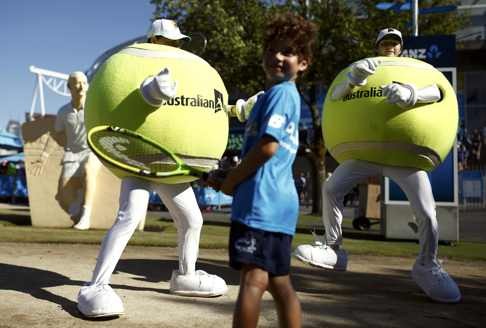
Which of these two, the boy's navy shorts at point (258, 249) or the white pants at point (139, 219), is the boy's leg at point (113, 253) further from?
the boy's navy shorts at point (258, 249)

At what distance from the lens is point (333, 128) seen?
5055 mm

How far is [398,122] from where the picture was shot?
4.58 m

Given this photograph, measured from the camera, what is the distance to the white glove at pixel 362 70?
176 inches

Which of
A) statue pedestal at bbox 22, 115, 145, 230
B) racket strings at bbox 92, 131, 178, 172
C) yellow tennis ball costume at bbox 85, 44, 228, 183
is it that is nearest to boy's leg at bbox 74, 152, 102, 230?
statue pedestal at bbox 22, 115, 145, 230

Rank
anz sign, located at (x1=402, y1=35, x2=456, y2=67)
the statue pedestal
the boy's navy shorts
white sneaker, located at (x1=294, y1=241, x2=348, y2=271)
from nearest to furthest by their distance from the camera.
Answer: the boy's navy shorts, white sneaker, located at (x1=294, y1=241, x2=348, y2=271), the statue pedestal, anz sign, located at (x1=402, y1=35, x2=456, y2=67)

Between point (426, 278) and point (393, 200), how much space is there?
5.10 meters

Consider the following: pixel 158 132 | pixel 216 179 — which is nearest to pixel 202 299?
pixel 158 132

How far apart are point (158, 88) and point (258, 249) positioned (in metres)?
1.51

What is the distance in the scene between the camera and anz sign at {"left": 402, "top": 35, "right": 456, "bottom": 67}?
30.5ft

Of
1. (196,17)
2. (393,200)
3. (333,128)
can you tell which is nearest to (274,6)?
(196,17)

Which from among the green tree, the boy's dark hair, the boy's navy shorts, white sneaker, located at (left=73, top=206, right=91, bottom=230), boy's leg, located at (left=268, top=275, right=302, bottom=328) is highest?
the green tree

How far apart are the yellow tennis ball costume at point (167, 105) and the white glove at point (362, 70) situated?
1196 mm

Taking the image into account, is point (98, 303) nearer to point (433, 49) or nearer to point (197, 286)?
point (197, 286)

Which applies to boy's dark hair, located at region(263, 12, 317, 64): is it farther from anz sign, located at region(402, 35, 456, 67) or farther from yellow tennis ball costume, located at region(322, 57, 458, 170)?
anz sign, located at region(402, 35, 456, 67)
